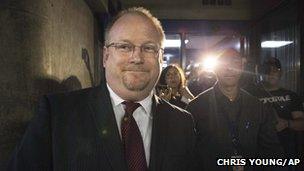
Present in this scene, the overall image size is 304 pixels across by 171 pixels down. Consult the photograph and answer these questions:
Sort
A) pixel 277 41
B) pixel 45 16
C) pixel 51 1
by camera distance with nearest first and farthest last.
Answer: pixel 45 16 < pixel 51 1 < pixel 277 41

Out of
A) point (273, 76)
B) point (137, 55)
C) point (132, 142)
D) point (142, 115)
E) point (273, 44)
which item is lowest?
point (132, 142)

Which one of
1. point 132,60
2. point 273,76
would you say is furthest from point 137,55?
point 273,76

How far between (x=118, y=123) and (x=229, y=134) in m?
1.46

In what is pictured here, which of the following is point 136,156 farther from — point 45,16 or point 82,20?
point 82,20

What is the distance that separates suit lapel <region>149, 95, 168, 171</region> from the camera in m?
1.44

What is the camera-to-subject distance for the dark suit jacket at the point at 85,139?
4.42 ft

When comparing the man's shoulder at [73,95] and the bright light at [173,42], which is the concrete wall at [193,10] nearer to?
the bright light at [173,42]

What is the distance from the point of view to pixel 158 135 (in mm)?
1498

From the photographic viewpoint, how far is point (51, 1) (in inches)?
94.4

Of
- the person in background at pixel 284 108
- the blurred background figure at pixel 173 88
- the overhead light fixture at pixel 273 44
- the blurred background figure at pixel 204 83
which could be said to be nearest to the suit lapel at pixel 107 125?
the blurred background figure at pixel 173 88

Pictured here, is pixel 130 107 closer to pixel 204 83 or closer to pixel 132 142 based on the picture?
pixel 132 142

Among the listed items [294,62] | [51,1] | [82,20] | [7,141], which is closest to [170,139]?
[7,141]

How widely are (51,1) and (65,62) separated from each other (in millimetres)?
658

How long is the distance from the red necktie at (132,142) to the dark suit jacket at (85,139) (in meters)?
0.05
